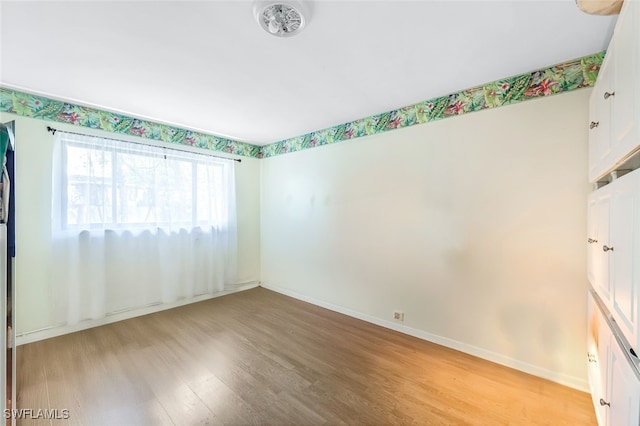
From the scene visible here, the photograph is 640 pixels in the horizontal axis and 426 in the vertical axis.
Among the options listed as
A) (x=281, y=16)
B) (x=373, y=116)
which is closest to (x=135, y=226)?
(x=281, y=16)

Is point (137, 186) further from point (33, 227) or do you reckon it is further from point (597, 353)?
point (597, 353)

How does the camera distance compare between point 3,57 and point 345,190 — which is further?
point 345,190

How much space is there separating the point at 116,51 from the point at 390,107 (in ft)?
8.03

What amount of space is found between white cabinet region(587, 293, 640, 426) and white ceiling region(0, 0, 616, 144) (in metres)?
1.77

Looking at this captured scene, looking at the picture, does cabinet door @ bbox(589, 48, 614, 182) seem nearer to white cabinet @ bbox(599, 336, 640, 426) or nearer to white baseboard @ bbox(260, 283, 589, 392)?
white cabinet @ bbox(599, 336, 640, 426)

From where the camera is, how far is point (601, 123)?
1.42 m

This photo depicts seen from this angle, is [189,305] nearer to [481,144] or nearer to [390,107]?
[390,107]

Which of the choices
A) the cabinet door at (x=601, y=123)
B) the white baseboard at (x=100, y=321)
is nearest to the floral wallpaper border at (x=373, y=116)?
the cabinet door at (x=601, y=123)

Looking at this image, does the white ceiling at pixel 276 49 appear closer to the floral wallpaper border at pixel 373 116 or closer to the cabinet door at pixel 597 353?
the floral wallpaper border at pixel 373 116

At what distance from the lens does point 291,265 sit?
392cm

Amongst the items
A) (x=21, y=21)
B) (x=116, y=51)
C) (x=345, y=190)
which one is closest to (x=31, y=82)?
(x=21, y=21)

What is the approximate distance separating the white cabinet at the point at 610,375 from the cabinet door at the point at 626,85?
894 millimetres

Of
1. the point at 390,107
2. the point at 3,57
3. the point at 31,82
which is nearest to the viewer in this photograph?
the point at 3,57

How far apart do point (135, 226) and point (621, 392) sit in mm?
4178
